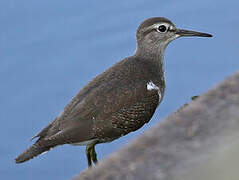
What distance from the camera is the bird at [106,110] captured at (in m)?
6.29

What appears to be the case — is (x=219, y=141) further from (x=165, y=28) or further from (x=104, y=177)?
(x=165, y=28)

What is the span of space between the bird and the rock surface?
273 centimetres

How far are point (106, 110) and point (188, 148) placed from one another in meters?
3.25

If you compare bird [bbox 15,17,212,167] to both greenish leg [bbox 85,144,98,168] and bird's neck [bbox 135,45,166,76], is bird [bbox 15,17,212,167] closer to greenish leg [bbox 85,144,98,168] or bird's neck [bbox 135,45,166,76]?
greenish leg [bbox 85,144,98,168]

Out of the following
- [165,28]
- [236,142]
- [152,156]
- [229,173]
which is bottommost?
[229,173]

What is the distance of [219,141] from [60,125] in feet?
11.9

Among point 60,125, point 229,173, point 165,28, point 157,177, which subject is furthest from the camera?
point 165,28

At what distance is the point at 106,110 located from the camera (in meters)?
6.38

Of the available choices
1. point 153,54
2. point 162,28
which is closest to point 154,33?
point 162,28

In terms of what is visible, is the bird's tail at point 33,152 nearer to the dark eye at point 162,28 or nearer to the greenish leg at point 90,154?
the greenish leg at point 90,154

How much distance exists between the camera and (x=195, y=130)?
11.1 feet

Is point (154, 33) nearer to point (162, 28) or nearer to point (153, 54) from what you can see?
point (162, 28)

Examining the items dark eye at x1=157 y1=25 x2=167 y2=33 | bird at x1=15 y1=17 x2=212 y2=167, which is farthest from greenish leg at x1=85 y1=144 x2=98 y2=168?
dark eye at x1=157 y1=25 x2=167 y2=33

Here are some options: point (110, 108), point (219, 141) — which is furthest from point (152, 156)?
point (110, 108)
